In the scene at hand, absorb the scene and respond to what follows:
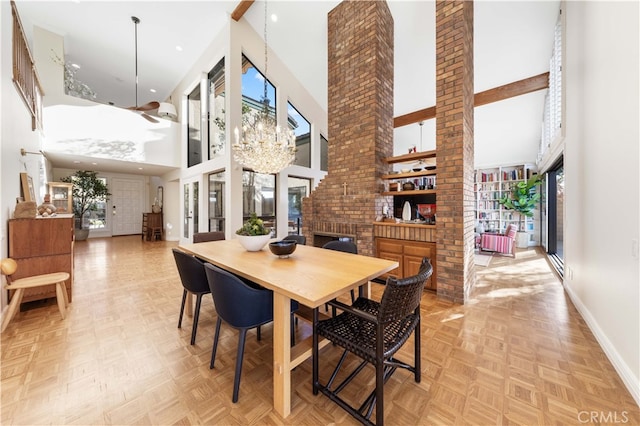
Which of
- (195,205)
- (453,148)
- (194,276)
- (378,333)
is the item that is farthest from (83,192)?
(453,148)

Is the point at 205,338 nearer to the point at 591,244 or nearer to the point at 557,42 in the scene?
the point at 591,244

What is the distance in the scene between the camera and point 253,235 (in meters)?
2.35

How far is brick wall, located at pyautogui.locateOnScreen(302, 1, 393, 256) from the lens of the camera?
3.71 metres

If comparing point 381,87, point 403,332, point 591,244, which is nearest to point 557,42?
point 381,87

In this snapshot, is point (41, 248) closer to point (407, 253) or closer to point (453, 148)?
point (407, 253)

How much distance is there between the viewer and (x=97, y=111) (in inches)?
222

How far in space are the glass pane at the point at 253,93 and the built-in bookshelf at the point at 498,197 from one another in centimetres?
672

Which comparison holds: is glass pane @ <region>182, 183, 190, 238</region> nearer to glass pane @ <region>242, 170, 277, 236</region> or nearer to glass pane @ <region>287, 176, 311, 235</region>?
glass pane @ <region>242, 170, 277, 236</region>

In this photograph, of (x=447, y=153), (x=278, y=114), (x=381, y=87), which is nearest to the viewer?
(x=447, y=153)

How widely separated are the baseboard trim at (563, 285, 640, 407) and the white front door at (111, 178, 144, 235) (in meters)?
11.6

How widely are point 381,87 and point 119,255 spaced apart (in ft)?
21.2

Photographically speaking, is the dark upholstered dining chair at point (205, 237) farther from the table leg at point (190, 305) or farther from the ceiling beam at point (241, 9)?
the ceiling beam at point (241, 9)

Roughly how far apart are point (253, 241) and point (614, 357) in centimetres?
296

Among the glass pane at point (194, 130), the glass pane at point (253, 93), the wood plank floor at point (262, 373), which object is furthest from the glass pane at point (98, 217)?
the wood plank floor at point (262, 373)
